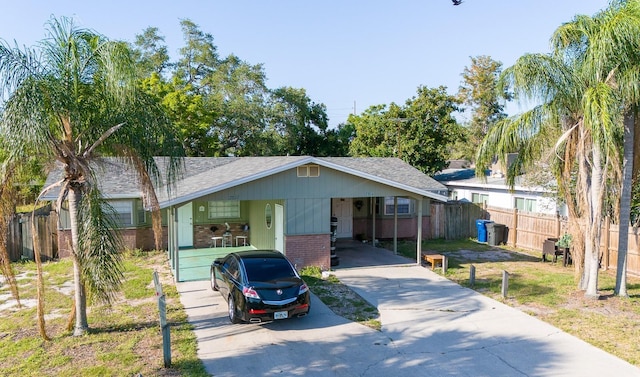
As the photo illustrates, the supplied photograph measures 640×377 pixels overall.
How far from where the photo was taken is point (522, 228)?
20.7 metres

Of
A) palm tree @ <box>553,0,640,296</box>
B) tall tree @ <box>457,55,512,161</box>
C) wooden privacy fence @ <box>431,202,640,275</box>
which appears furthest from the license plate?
tall tree @ <box>457,55,512,161</box>

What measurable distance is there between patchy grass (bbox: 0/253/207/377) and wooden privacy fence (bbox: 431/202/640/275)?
535 inches

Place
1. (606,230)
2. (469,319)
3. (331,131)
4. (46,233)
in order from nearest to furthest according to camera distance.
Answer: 1. (469,319)
2. (606,230)
3. (46,233)
4. (331,131)

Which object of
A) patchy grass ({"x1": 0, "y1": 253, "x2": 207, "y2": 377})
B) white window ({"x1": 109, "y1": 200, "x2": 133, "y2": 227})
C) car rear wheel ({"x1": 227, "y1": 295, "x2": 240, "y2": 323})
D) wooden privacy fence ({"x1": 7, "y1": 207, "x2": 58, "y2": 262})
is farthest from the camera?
white window ({"x1": 109, "y1": 200, "x2": 133, "y2": 227})

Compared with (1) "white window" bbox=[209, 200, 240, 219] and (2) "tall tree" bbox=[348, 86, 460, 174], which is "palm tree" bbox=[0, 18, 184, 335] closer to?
(1) "white window" bbox=[209, 200, 240, 219]

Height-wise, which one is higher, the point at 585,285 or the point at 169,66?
the point at 169,66

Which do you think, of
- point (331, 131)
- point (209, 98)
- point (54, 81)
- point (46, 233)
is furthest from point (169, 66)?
point (54, 81)

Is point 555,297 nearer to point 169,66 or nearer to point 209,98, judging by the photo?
A: point 209,98

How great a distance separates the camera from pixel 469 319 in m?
10.8

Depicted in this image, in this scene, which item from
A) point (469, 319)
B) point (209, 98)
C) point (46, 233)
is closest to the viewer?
point (469, 319)

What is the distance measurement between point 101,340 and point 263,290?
336cm

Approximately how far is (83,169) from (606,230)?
15797 millimetres

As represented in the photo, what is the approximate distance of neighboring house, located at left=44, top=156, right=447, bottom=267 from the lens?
14.7 m

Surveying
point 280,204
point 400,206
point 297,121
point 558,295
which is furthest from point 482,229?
point 297,121
